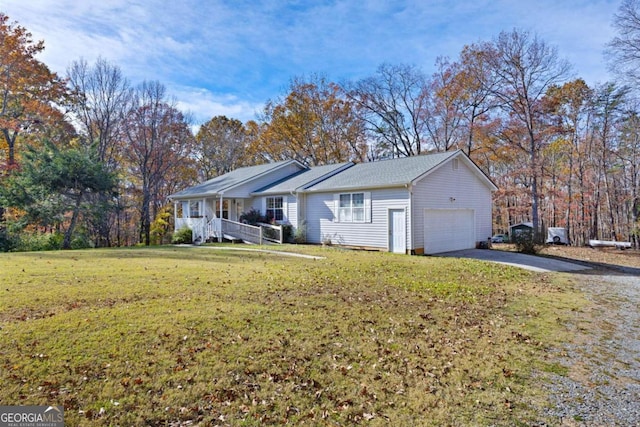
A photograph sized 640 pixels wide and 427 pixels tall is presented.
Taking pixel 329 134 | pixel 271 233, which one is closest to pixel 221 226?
pixel 271 233

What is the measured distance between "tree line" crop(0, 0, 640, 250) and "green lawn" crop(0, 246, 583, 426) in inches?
554

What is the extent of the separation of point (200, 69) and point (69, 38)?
19.9 ft

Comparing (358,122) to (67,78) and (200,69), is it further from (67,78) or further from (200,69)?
(67,78)

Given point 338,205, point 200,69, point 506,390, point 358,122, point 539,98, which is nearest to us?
point 506,390

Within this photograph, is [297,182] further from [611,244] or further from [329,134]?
[611,244]

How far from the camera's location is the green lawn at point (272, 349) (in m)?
3.44

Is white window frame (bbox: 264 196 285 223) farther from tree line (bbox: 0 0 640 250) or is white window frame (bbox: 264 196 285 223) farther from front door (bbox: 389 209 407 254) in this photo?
tree line (bbox: 0 0 640 250)

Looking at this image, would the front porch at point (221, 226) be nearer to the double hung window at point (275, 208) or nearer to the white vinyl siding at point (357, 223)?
the double hung window at point (275, 208)

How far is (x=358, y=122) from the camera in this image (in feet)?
111

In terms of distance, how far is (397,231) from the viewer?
15.8 meters

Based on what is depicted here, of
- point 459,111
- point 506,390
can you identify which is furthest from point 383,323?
point 459,111

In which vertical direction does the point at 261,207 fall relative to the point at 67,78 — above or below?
below

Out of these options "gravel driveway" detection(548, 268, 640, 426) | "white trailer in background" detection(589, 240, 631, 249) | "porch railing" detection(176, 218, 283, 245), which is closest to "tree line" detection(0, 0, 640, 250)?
"white trailer in background" detection(589, 240, 631, 249)

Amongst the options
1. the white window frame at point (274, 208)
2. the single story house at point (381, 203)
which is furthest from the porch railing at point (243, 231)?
the white window frame at point (274, 208)
